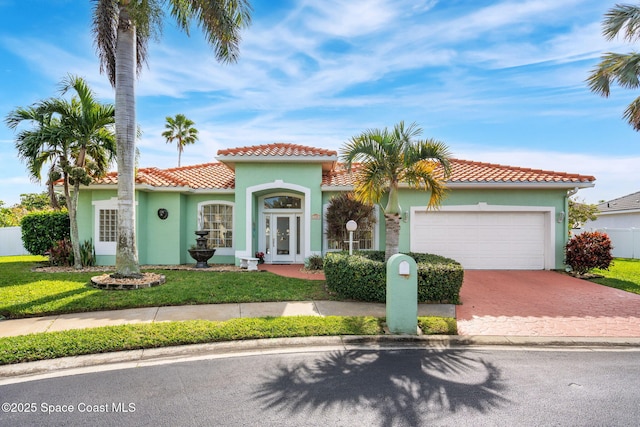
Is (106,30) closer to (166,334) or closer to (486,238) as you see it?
(166,334)

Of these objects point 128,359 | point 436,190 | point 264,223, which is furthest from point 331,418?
point 264,223

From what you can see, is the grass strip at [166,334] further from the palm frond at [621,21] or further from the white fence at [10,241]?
the white fence at [10,241]

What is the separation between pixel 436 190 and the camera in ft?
29.9

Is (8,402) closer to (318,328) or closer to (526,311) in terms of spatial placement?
(318,328)

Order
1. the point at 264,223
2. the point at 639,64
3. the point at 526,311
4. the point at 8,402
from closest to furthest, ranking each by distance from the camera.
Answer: the point at 8,402 < the point at 526,311 < the point at 639,64 < the point at 264,223

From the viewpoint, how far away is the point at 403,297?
615 centimetres

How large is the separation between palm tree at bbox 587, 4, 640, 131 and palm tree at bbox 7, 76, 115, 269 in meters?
17.4

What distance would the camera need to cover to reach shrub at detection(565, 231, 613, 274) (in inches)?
457

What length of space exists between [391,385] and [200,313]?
4.53m

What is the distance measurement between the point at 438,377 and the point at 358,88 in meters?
11.2

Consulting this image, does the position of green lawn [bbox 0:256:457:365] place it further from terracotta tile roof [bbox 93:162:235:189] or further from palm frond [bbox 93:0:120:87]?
palm frond [bbox 93:0:120:87]

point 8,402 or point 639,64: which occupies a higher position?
point 639,64

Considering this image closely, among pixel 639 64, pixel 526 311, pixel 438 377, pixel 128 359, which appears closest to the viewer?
pixel 438 377

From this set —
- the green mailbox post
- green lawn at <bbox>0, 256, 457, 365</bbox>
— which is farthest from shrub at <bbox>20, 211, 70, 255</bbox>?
the green mailbox post
